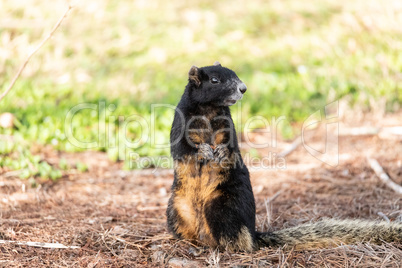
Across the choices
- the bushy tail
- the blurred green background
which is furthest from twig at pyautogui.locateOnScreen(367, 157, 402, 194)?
the blurred green background

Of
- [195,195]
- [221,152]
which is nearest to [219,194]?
[195,195]

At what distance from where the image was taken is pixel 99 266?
2.76 meters

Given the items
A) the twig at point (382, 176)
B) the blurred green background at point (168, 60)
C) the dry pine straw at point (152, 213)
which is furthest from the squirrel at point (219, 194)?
the blurred green background at point (168, 60)

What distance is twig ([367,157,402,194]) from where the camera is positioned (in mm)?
4229

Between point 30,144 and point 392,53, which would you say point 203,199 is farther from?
point 392,53

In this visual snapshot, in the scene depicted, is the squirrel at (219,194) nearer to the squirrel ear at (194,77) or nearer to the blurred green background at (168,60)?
the squirrel ear at (194,77)

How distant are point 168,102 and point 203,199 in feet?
13.2

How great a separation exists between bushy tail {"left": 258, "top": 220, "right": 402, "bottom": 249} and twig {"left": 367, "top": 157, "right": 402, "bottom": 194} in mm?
1419

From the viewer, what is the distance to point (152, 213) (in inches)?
157

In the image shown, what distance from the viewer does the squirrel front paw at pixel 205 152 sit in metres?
3.01

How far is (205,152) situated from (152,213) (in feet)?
4.13

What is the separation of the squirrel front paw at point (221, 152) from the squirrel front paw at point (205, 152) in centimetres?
4

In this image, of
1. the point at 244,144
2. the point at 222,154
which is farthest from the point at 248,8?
the point at 222,154

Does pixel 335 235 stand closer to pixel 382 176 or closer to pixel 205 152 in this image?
pixel 205 152
